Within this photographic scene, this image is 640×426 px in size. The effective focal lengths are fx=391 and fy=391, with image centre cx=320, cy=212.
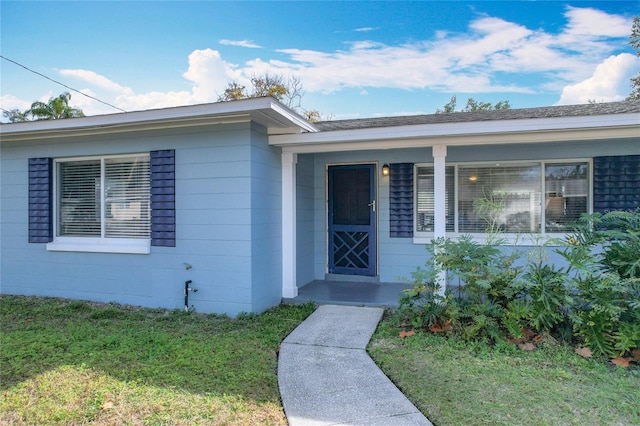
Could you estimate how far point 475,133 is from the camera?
4.66 m

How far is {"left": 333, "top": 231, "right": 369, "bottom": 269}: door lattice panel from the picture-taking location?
22.1 ft

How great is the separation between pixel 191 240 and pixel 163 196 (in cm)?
71

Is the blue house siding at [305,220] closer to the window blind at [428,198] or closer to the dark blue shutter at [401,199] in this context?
the dark blue shutter at [401,199]

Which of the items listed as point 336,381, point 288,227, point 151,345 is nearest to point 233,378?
point 336,381

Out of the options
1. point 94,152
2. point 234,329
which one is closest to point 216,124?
point 94,152

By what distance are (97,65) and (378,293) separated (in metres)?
14.3

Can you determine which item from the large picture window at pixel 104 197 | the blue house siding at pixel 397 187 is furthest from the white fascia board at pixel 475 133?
the large picture window at pixel 104 197

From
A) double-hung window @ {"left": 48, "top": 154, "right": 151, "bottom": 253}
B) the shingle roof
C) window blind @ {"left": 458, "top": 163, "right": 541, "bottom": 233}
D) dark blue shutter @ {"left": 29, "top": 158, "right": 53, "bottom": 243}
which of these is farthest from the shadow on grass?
window blind @ {"left": 458, "top": 163, "right": 541, "bottom": 233}

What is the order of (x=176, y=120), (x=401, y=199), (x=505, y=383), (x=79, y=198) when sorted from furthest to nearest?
(x=401, y=199), (x=79, y=198), (x=176, y=120), (x=505, y=383)

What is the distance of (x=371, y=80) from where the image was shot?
51.8 feet

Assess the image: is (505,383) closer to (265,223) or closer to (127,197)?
(265,223)

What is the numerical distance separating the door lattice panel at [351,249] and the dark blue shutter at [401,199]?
1.86ft

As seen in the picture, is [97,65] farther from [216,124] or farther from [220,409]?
[220,409]

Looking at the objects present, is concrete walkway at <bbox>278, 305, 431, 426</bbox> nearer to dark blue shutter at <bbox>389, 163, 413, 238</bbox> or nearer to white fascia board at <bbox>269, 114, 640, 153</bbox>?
dark blue shutter at <bbox>389, 163, 413, 238</bbox>
